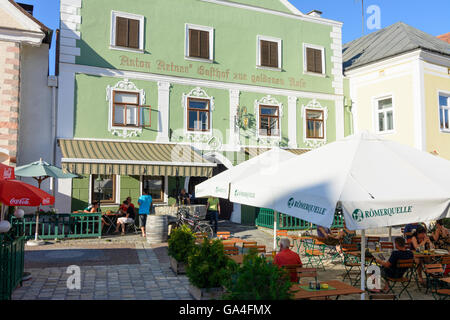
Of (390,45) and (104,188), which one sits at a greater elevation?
(390,45)

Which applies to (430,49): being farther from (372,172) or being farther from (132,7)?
(372,172)

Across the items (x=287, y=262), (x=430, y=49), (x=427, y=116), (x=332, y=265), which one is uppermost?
(x=430, y=49)

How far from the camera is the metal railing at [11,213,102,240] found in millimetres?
12883

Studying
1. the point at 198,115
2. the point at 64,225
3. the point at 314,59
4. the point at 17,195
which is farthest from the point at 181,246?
the point at 314,59

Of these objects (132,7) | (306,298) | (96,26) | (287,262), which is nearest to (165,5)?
(132,7)

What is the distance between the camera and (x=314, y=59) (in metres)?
20.1

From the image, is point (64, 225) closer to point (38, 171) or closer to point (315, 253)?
point (38, 171)

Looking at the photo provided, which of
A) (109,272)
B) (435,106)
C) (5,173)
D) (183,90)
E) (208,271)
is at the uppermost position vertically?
(183,90)

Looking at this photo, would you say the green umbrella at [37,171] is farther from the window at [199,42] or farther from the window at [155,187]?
the window at [199,42]

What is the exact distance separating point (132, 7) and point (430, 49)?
1353cm

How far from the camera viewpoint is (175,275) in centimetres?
889

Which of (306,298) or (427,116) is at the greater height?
(427,116)

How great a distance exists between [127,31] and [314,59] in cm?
944

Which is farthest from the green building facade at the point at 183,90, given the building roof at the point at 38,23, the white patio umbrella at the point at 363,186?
the white patio umbrella at the point at 363,186
